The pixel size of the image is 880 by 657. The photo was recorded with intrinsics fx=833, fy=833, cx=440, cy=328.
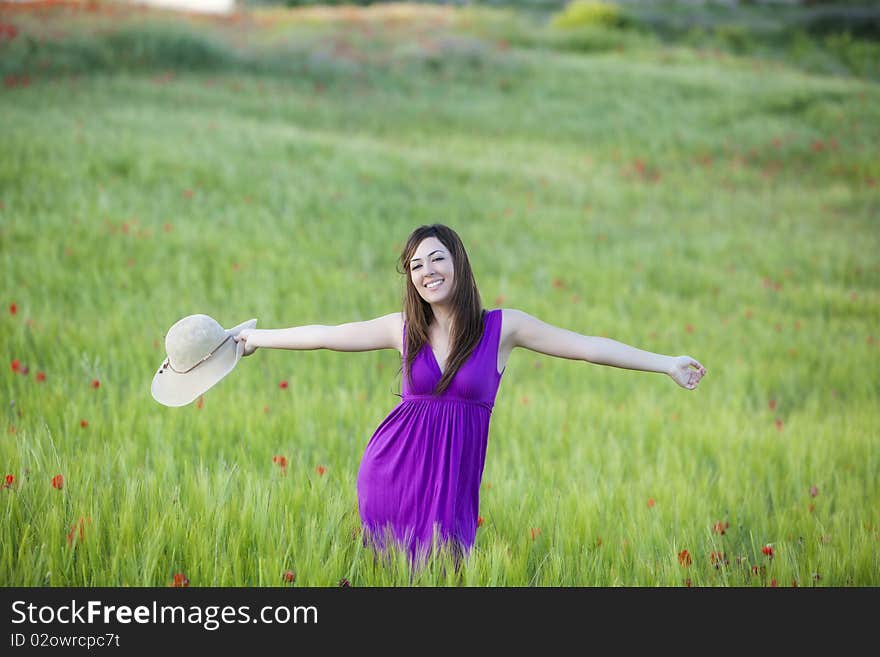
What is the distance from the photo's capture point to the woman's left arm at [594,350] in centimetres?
238

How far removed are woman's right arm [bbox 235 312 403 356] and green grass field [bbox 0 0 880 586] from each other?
0.50 m

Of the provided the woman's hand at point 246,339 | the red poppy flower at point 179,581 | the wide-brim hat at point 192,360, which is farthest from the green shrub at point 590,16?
the red poppy flower at point 179,581

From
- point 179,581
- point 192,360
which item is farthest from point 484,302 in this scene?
point 179,581

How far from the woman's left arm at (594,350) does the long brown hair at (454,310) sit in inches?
4.5

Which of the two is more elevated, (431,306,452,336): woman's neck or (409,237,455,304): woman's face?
(409,237,455,304): woman's face

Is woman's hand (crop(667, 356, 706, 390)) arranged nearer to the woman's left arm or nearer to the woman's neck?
the woman's left arm

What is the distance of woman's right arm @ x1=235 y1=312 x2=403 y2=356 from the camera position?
249 cm

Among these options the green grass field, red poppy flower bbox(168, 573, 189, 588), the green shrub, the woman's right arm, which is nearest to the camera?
red poppy flower bbox(168, 573, 189, 588)

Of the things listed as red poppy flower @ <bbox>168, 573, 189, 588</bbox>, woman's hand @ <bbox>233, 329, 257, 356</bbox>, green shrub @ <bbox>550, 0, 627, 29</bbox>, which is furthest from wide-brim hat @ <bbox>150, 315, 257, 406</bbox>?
green shrub @ <bbox>550, 0, 627, 29</bbox>

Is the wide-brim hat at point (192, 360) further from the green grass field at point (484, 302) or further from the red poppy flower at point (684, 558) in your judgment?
the red poppy flower at point (684, 558)

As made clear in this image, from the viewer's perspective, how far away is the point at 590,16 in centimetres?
1923

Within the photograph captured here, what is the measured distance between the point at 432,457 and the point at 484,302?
3692 millimetres

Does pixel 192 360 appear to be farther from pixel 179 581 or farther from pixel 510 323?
pixel 510 323
